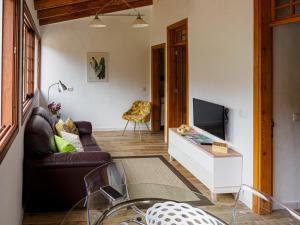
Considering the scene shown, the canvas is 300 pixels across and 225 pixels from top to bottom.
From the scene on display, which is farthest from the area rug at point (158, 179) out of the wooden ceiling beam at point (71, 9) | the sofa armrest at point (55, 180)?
the wooden ceiling beam at point (71, 9)

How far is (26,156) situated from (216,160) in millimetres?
2052

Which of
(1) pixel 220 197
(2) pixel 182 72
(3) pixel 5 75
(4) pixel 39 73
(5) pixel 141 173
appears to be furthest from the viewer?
(4) pixel 39 73

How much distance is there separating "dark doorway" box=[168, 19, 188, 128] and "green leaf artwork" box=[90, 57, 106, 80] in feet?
7.57

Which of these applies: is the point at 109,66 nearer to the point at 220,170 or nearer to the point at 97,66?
the point at 97,66

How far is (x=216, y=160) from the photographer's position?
151 inches

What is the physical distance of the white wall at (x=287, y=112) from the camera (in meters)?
3.46

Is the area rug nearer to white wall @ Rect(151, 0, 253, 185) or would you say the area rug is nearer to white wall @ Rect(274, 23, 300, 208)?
white wall @ Rect(151, 0, 253, 185)

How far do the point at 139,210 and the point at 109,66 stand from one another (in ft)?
21.9

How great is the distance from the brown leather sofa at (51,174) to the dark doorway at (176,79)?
358cm

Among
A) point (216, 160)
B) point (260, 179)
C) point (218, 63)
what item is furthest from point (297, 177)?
point (218, 63)

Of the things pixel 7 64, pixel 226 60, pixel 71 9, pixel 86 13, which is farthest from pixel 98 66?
pixel 7 64

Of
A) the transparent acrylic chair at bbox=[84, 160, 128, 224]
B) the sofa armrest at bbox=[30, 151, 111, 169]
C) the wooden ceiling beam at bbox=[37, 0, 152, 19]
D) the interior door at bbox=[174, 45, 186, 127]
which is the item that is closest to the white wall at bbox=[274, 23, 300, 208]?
the transparent acrylic chair at bbox=[84, 160, 128, 224]

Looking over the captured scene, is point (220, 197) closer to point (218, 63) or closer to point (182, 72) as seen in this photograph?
point (218, 63)

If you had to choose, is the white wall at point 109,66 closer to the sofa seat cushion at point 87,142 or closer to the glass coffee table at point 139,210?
the sofa seat cushion at point 87,142
